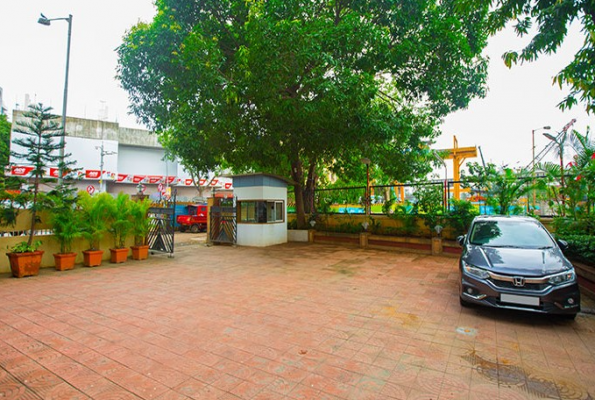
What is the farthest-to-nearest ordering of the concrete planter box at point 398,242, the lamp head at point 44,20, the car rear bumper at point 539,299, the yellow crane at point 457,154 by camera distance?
the yellow crane at point 457,154 → the concrete planter box at point 398,242 → the lamp head at point 44,20 → the car rear bumper at point 539,299

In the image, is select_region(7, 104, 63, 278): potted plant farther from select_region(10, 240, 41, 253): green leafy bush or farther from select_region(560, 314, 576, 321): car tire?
select_region(560, 314, 576, 321): car tire

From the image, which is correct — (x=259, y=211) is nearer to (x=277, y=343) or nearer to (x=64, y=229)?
(x=64, y=229)

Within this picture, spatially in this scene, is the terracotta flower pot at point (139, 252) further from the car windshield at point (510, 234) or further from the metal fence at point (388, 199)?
the car windshield at point (510, 234)

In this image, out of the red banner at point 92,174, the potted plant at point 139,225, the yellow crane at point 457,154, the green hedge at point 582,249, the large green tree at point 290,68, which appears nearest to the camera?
the green hedge at point 582,249

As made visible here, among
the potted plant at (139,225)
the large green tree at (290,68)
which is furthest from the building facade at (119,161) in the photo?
the potted plant at (139,225)

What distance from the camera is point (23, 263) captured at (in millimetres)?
7055

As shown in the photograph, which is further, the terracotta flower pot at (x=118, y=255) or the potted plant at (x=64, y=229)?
the terracotta flower pot at (x=118, y=255)

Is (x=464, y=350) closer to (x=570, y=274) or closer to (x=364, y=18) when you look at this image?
(x=570, y=274)

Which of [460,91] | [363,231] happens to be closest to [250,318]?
[363,231]

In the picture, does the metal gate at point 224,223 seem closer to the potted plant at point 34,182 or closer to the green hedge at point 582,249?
the potted plant at point 34,182

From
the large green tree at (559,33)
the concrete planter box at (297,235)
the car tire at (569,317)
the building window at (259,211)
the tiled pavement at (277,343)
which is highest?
the large green tree at (559,33)

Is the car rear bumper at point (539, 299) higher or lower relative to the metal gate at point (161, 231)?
lower

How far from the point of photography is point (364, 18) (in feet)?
31.7

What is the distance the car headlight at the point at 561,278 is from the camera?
4.35 meters
